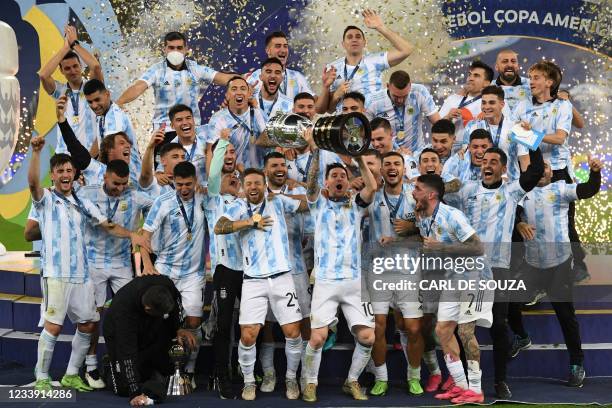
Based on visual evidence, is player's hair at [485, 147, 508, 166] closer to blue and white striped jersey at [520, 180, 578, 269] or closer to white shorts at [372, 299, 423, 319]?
blue and white striped jersey at [520, 180, 578, 269]

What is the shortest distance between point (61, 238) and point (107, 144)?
Result: 888 millimetres

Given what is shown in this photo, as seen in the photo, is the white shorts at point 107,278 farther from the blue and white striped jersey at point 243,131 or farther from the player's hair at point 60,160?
the blue and white striped jersey at point 243,131

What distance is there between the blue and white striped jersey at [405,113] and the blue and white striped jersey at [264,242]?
57.7 inches

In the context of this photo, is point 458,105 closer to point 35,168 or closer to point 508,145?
point 508,145

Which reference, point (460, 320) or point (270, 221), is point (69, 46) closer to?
point (270, 221)

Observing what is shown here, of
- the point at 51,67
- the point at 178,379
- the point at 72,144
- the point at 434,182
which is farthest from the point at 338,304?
the point at 51,67

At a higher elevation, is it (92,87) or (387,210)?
(92,87)

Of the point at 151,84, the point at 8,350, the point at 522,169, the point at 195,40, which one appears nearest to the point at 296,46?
the point at 195,40

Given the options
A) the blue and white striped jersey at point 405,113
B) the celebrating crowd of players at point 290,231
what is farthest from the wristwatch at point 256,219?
the blue and white striped jersey at point 405,113

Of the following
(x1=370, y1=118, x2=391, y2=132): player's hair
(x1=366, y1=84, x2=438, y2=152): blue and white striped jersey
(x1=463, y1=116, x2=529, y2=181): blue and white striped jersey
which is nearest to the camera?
(x1=370, y1=118, x2=391, y2=132): player's hair

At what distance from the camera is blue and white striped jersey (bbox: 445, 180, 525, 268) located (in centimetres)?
784

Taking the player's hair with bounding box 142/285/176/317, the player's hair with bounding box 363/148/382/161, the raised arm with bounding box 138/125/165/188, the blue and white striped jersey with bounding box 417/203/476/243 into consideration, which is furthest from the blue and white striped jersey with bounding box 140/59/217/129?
the blue and white striped jersey with bounding box 417/203/476/243

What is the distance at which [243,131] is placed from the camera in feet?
28.4

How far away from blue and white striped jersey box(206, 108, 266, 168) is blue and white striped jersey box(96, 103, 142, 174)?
597mm
